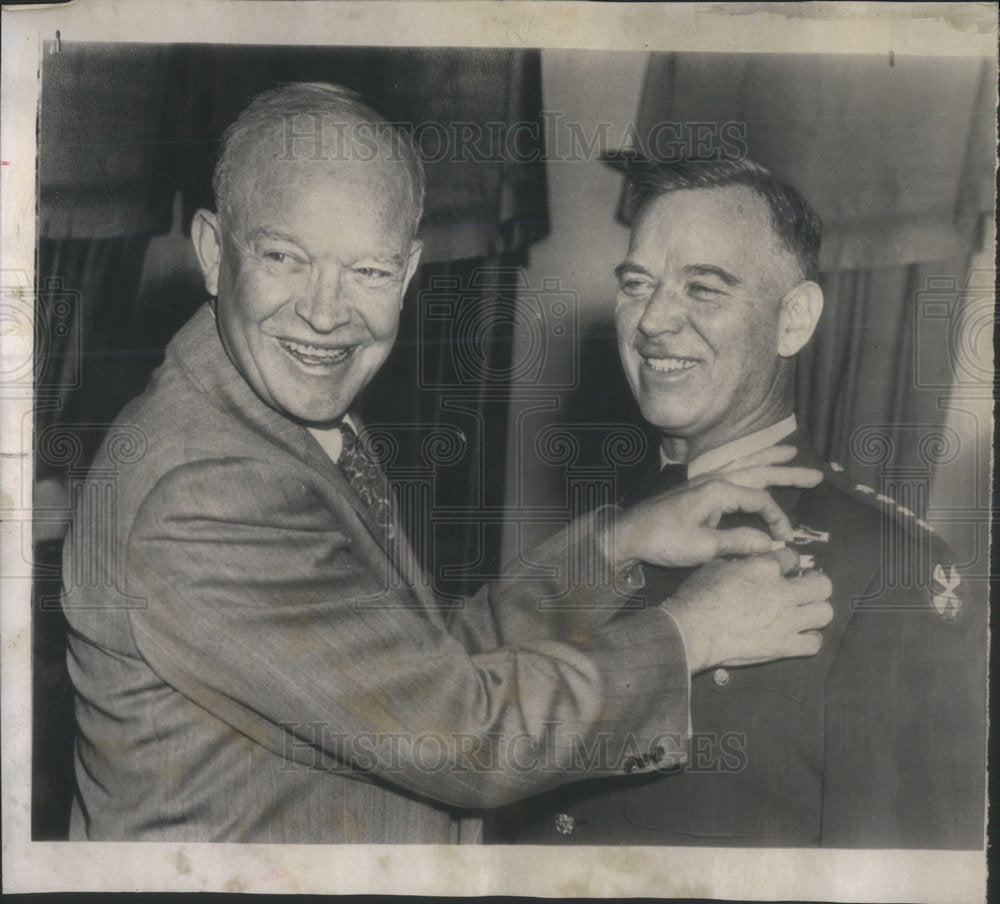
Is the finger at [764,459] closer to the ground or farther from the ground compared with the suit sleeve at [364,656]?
farther from the ground

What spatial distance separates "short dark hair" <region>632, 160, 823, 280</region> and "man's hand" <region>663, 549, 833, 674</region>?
0.69 m

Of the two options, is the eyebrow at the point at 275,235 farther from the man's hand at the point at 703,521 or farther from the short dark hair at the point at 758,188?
the man's hand at the point at 703,521

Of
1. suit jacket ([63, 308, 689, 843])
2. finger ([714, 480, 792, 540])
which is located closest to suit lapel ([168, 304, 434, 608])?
suit jacket ([63, 308, 689, 843])

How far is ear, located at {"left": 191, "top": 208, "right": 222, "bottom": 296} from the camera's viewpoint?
2.19 m

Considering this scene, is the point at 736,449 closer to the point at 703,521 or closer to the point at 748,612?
the point at 703,521

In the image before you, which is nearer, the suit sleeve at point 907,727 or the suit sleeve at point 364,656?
the suit sleeve at point 364,656

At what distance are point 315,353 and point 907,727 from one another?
5.21ft

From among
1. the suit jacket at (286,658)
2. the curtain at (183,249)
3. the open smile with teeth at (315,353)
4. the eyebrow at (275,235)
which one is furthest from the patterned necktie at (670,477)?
the eyebrow at (275,235)

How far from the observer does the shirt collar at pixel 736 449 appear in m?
2.23

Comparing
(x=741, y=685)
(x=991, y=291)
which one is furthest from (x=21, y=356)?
(x=991, y=291)

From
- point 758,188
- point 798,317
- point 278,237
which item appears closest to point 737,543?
point 798,317

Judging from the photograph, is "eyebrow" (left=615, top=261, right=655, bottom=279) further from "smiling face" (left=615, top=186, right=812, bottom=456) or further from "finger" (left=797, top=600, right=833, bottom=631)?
"finger" (left=797, top=600, right=833, bottom=631)

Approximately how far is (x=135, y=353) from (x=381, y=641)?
85 cm

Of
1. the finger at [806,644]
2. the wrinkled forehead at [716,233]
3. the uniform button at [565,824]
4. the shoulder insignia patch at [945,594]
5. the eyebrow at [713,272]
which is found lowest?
the uniform button at [565,824]
